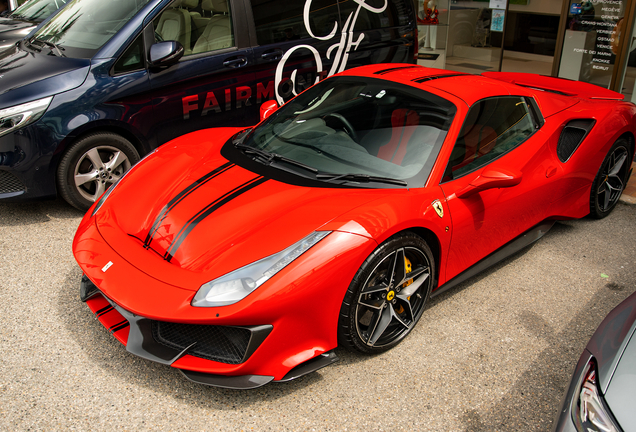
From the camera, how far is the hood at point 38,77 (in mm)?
3951

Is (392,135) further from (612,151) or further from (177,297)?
(612,151)

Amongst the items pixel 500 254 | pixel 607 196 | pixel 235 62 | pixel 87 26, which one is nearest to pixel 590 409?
pixel 500 254

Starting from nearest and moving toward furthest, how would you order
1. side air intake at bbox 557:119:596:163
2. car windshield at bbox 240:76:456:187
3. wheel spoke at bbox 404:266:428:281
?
wheel spoke at bbox 404:266:428:281, car windshield at bbox 240:76:456:187, side air intake at bbox 557:119:596:163

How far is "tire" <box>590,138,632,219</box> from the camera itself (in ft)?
13.6

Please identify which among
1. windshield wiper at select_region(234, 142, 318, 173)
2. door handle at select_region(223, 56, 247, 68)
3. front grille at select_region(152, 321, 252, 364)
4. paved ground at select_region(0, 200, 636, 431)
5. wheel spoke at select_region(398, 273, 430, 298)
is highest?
door handle at select_region(223, 56, 247, 68)

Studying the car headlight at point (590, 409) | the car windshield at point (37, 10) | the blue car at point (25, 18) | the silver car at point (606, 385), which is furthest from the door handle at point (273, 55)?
the car windshield at point (37, 10)

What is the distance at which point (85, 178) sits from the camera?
4.20 meters

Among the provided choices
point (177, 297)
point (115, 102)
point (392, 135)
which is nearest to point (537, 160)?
point (392, 135)

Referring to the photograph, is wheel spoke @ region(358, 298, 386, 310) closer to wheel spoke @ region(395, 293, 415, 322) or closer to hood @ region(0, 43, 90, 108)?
wheel spoke @ region(395, 293, 415, 322)

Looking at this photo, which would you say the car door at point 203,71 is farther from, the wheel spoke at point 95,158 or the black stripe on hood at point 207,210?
the black stripe on hood at point 207,210

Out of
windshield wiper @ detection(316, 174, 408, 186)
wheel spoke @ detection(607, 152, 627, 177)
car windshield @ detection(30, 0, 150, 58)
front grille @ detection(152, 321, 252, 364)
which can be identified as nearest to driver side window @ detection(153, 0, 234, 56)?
car windshield @ detection(30, 0, 150, 58)

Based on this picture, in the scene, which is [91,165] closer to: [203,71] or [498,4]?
[203,71]

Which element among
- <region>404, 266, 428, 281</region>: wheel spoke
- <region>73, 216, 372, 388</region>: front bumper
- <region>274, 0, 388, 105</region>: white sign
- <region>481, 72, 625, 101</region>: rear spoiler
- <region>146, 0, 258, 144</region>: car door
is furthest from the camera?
<region>274, 0, 388, 105</region>: white sign

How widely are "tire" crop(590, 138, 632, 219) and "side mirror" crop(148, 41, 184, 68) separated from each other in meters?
3.46
